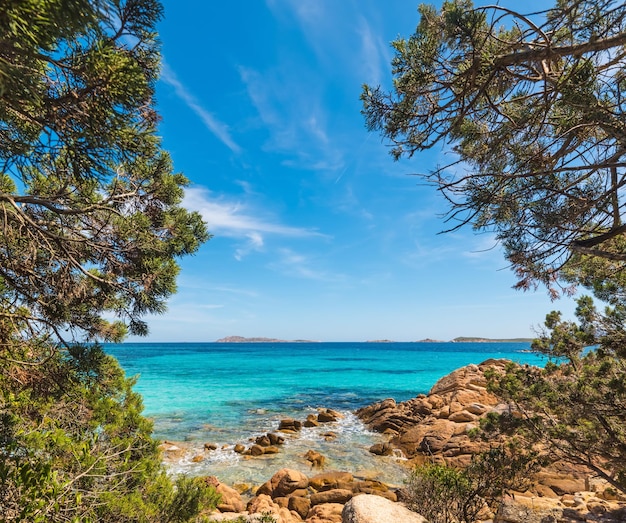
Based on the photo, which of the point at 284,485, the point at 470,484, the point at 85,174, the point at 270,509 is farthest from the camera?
the point at 284,485

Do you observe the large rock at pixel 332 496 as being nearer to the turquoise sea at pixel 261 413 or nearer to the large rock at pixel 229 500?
the large rock at pixel 229 500

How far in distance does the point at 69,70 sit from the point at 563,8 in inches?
170

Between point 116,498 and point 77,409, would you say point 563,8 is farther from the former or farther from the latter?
point 77,409

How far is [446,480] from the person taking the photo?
621 cm

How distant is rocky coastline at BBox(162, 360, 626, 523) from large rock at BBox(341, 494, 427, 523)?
0.02 metres

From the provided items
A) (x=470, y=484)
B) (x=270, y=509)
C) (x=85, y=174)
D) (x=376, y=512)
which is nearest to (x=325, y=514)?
(x=270, y=509)

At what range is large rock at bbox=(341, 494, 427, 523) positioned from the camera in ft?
20.5

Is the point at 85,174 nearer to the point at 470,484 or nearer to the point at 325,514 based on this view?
the point at 470,484

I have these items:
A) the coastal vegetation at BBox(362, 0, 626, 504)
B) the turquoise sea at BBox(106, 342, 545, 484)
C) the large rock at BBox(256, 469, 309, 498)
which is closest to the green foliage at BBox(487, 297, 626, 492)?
the coastal vegetation at BBox(362, 0, 626, 504)

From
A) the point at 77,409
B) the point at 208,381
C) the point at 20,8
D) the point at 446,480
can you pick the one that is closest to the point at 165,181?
the point at 20,8

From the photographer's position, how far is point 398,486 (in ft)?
35.1

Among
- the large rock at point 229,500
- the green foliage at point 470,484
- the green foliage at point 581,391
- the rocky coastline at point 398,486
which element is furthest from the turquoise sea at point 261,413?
the green foliage at point 470,484

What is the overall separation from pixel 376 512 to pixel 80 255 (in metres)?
7.17

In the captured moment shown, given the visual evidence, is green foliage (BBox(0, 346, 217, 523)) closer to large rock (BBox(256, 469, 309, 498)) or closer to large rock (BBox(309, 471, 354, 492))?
large rock (BBox(256, 469, 309, 498))
